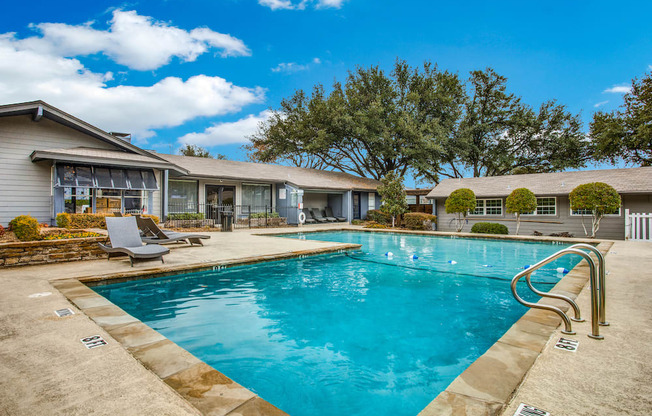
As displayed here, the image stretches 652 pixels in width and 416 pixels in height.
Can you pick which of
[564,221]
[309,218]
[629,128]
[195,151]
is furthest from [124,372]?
[195,151]

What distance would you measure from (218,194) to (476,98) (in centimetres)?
2236

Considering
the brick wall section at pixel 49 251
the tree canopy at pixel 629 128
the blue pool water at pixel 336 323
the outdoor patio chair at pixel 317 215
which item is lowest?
the blue pool water at pixel 336 323

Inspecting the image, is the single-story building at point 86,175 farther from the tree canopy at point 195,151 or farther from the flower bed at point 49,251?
the tree canopy at point 195,151

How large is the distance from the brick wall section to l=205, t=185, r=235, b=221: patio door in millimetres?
9509

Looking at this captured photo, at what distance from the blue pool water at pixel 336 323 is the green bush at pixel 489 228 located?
842 centimetres

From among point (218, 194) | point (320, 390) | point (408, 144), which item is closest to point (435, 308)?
point (320, 390)

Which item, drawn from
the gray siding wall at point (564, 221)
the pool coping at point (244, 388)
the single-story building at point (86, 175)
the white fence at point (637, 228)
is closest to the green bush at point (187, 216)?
the single-story building at point (86, 175)

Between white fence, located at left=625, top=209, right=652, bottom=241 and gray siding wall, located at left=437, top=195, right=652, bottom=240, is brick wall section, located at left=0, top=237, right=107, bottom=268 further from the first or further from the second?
white fence, located at left=625, top=209, right=652, bottom=241

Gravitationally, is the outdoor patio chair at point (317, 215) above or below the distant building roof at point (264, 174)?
below

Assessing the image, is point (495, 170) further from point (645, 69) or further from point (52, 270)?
point (52, 270)

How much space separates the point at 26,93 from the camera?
18688 millimetres

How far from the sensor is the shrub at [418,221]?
1750 centimetres

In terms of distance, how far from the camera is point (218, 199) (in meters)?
18.2

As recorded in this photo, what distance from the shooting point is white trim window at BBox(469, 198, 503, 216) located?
17.4 m
